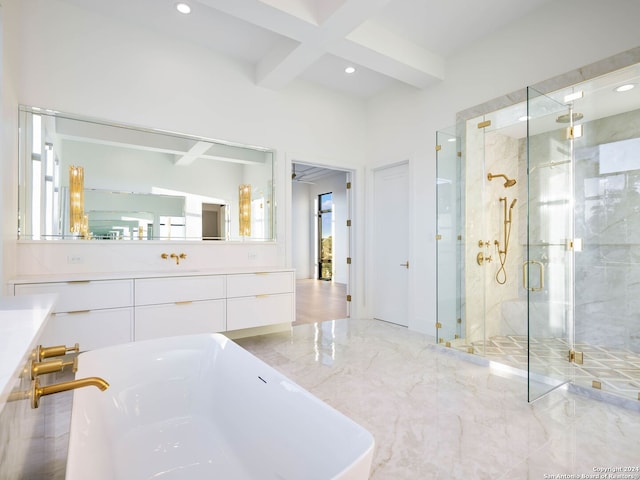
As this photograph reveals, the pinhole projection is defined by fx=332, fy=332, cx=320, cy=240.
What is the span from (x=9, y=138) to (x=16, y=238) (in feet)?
2.64

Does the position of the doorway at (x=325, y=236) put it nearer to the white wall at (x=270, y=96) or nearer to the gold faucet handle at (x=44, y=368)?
the white wall at (x=270, y=96)

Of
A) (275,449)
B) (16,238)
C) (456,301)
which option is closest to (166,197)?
(16,238)

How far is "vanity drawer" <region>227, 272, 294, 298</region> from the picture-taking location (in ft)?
11.0

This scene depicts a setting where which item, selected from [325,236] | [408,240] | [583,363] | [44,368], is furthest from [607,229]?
[325,236]

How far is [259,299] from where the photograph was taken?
3.54 metres

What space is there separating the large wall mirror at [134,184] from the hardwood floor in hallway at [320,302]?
158cm

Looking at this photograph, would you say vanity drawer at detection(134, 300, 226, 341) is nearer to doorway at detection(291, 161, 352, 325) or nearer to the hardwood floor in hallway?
the hardwood floor in hallway

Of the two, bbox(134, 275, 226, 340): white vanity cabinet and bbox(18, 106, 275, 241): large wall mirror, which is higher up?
bbox(18, 106, 275, 241): large wall mirror

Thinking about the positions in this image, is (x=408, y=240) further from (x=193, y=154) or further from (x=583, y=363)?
(x=193, y=154)

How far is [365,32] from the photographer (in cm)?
326

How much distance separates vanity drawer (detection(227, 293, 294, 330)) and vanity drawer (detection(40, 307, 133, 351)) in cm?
91

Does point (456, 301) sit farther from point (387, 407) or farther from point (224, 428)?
point (224, 428)

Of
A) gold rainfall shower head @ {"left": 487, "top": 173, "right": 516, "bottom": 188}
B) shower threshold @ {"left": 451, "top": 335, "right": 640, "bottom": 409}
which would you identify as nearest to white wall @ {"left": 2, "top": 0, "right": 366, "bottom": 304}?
gold rainfall shower head @ {"left": 487, "top": 173, "right": 516, "bottom": 188}

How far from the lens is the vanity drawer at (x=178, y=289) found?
9.28 feet
